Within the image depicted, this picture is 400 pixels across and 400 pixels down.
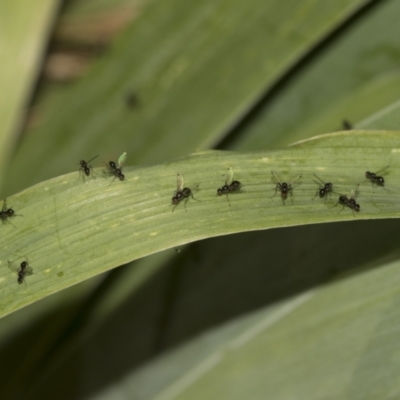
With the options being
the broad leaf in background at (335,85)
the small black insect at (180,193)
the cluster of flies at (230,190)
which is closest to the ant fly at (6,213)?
the cluster of flies at (230,190)

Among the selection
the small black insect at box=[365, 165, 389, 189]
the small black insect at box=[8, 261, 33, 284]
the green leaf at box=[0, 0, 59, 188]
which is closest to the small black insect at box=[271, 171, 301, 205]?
the small black insect at box=[365, 165, 389, 189]

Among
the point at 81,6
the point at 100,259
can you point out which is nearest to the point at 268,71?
the point at 100,259

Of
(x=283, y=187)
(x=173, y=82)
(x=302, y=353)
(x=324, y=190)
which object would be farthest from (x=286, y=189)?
(x=173, y=82)

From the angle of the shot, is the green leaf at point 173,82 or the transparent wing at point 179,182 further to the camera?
the green leaf at point 173,82

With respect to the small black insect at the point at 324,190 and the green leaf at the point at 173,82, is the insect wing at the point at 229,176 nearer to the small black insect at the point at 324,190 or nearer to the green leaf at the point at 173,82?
the small black insect at the point at 324,190

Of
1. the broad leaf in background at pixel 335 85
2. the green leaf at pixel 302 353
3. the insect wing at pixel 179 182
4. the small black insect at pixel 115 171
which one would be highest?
the broad leaf in background at pixel 335 85

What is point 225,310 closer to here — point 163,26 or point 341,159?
point 341,159

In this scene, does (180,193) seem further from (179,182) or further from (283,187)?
(283,187)
